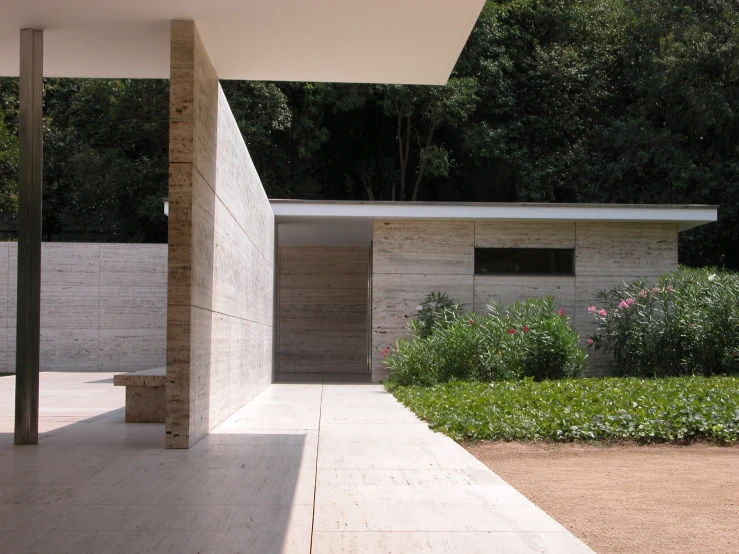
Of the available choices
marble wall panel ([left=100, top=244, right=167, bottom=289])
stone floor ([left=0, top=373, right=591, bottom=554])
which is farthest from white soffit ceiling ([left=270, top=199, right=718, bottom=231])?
stone floor ([left=0, top=373, right=591, bottom=554])

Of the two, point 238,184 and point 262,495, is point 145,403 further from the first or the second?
point 262,495

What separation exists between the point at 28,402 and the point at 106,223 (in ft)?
57.9

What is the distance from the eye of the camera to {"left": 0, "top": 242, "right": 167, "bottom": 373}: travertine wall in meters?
15.6

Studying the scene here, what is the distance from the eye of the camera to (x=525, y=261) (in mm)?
13547

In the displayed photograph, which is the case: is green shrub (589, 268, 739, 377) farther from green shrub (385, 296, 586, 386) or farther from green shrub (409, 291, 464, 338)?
green shrub (409, 291, 464, 338)

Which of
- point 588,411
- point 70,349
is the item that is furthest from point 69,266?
point 588,411

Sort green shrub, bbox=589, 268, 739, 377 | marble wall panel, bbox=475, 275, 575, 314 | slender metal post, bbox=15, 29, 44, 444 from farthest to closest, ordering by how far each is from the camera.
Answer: marble wall panel, bbox=475, 275, 575, 314, green shrub, bbox=589, 268, 739, 377, slender metal post, bbox=15, 29, 44, 444

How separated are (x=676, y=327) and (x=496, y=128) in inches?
468

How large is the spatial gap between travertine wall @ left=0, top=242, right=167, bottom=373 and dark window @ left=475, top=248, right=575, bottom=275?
6069mm

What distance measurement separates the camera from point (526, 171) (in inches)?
860

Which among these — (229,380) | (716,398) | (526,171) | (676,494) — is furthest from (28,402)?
(526,171)

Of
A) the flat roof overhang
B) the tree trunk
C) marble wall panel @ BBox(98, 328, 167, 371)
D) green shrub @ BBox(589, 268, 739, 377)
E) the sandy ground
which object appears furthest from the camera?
the tree trunk

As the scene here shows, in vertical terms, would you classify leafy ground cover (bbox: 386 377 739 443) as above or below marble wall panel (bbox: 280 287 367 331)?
below

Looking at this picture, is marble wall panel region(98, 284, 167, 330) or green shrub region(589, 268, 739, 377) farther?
marble wall panel region(98, 284, 167, 330)
